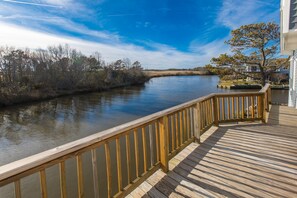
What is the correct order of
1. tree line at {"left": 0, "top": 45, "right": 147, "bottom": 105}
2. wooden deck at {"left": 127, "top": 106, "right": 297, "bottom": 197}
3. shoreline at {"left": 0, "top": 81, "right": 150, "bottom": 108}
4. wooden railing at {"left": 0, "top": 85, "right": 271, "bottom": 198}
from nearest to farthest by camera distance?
wooden railing at {"left": 0, "top": 85, "right": 271, "bottom": 198} < wooden deck at {"left": 127, "top": 106, "right": 297, "bottom": 197} < shoreline at {"left": 0, "top": 81, "right": 150, "bottom": 108} < tree line at {"left": 0, "top": 45, "right": 147, "bottom": 105}

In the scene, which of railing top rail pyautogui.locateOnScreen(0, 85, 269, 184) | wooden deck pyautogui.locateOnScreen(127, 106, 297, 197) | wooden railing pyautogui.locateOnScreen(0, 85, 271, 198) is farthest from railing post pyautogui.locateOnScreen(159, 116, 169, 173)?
railing top rail pyautogui.locateOnScreen(0, 85, 269, 184)

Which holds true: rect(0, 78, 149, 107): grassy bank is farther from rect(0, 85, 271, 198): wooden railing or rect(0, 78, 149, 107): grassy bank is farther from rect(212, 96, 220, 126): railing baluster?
rect(212, 96, 220, 126): railing baluster

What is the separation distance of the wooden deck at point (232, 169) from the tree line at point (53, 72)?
1814 cm

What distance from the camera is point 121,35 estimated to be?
18.8m

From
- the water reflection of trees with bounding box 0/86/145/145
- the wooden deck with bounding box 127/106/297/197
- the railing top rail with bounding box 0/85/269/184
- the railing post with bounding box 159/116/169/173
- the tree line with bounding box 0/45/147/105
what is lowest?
the water reflection of trees with bounding box 0/86/145/145

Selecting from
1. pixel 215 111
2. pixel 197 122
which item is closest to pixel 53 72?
pixel 215 111

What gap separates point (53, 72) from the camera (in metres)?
22.7

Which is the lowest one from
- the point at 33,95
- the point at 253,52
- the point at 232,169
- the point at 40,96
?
the point at 232,169

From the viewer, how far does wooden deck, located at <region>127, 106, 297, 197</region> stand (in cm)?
198

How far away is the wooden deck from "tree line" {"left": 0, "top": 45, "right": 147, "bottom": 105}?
18139 millimetres

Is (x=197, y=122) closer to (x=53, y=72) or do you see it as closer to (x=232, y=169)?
(x=232, y=169)

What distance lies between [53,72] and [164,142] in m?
24.2

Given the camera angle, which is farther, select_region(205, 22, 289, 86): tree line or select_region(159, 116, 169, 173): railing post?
select_region(205, 22, 289, 86): tree line

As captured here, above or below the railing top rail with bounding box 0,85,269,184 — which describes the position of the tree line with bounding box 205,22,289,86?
above
